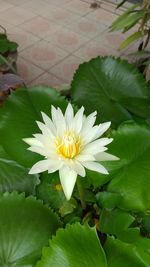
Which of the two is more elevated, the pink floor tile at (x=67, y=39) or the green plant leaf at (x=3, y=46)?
the green plant leaf at (x=3, y=46)

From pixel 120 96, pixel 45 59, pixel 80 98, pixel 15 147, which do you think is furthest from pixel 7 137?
pixel 45 59

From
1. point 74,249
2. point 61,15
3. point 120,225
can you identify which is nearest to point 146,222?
point 120,225

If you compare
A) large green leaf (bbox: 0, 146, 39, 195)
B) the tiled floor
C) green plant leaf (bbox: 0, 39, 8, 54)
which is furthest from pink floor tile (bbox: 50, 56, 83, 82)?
large green leaf (bbox: 0, 146, 39, 195)

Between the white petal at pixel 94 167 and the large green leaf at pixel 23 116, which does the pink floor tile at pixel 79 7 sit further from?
the white petal at pixel 94 167

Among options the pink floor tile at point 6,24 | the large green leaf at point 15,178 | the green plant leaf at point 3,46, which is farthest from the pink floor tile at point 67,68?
the large green leaf at point 15,178

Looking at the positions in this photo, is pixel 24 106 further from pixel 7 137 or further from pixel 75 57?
pixel 75 57
